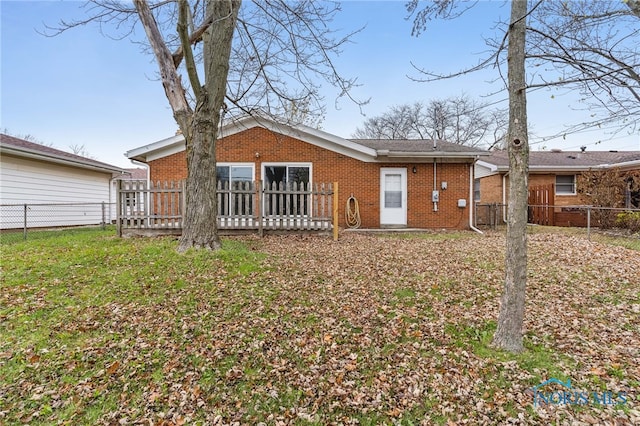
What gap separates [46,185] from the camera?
12.1 meters

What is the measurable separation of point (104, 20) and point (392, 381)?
952 cm

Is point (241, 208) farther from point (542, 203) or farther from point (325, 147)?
point (542, 203)

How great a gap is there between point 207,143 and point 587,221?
12309 millimetres

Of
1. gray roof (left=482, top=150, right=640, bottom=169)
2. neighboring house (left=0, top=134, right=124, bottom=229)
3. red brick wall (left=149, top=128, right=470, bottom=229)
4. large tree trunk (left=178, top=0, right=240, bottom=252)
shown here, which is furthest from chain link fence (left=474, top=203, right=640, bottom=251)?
neighboring house (left=0, top=134, right=124, bottom=229)

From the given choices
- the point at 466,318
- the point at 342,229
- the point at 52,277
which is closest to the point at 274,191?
the point at 342,229

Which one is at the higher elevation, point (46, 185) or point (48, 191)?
point (46, 185)

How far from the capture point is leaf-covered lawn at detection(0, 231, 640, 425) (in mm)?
2422

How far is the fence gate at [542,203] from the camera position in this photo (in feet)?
46.8

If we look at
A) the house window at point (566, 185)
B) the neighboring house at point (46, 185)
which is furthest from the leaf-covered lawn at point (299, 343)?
the house window at point (566, 185)

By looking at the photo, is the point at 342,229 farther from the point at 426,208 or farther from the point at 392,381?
the point at 392,381

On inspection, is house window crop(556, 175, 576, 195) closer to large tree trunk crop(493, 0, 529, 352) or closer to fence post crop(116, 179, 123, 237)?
large tree trunk crop(493, 0, 529, 352)

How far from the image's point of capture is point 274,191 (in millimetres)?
8977

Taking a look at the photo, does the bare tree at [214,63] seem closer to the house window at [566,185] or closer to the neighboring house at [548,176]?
the neighboring house at [548,176]

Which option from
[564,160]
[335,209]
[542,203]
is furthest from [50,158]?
[564,160]
